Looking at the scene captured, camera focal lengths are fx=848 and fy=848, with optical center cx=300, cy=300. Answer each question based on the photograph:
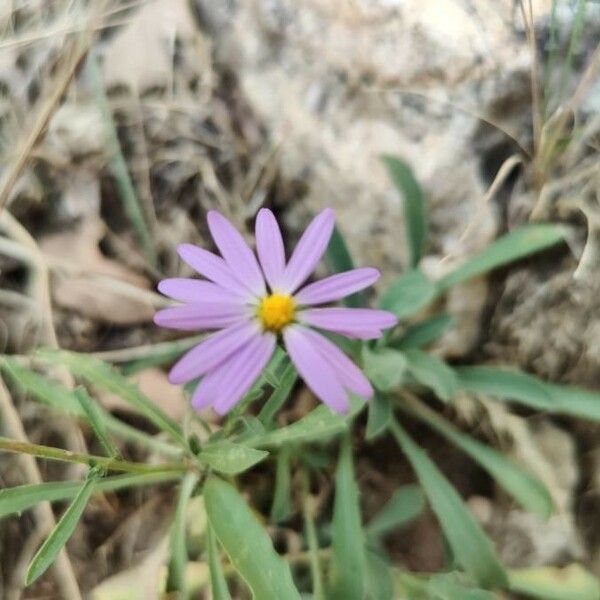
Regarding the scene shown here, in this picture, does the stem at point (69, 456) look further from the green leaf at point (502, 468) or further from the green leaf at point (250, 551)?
the green leaf at point (502, 468)

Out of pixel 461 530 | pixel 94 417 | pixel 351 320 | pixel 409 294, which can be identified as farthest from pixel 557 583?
pixel 94 417

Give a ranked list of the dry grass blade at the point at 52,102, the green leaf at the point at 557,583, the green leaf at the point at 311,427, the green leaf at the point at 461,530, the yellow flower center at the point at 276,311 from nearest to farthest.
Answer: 1. the yellow flower center at the point at 276,311
2. the green leaf at the point at 311,427
3. the green leaf at the point at 461,530
4. the green leaf at the point at 557,583
5. the dry grass blade at the point at 52,102

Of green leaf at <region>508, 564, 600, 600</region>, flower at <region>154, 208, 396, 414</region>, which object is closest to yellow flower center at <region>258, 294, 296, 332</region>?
flower at <region>154, 208, 396, 414</region>

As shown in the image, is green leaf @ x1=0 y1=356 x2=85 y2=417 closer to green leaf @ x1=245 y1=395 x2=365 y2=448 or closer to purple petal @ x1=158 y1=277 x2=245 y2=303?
green leaf @ x1=245 y1=395 x2=365 y2=448

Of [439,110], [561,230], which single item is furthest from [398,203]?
[561,230]

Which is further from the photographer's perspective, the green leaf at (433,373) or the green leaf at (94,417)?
the green leaf at (433,373)

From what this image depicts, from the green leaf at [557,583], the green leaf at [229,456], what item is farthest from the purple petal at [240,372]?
the green leaf at [557,583]
